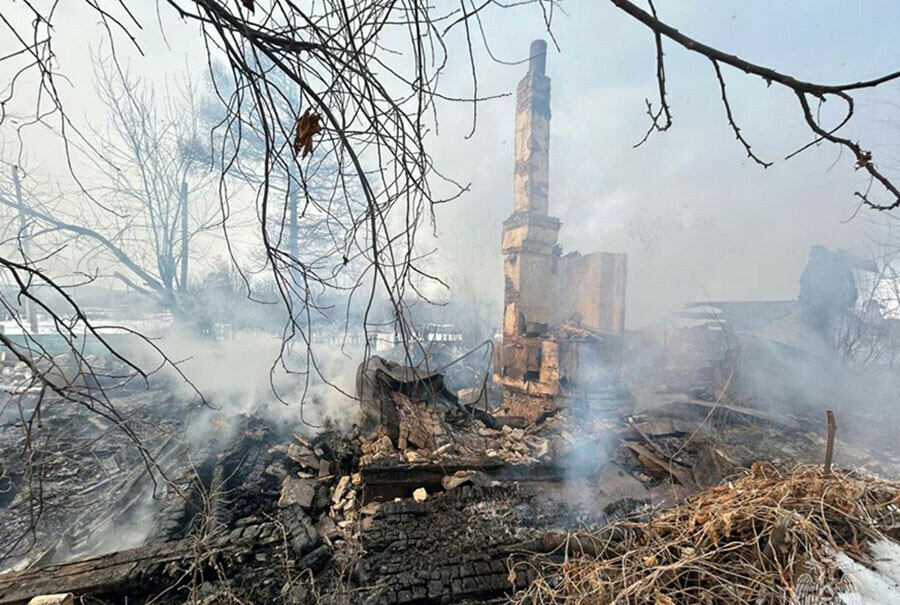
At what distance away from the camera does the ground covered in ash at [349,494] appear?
2.87m

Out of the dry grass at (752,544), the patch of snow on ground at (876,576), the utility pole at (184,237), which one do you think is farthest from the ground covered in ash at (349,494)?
the utility pole at (184,237)

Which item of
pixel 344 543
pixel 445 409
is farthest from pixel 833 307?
pixel 344 543

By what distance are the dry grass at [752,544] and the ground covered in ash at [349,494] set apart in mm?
601

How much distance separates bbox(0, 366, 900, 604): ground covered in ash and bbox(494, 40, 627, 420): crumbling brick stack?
1834 millimetres

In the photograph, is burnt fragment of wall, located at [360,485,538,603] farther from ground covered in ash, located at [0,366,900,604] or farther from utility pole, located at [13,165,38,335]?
utility pole, located at [13,165,38,335]

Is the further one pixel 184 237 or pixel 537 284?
pixel 184 237

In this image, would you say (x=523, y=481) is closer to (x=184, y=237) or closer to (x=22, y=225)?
(x=22, y=225)

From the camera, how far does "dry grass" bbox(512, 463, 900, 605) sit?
1.58 meters

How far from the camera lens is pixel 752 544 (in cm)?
174

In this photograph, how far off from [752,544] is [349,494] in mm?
4398

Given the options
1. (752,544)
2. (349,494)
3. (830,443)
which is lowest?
(349,494)

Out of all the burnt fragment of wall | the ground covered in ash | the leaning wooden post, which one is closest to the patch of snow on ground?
the leaning wooden post

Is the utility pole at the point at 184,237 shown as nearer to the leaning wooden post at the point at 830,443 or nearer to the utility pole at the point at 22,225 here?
the utility pole at the point at 22,225

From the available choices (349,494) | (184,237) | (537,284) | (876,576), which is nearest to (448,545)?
(349,494)
